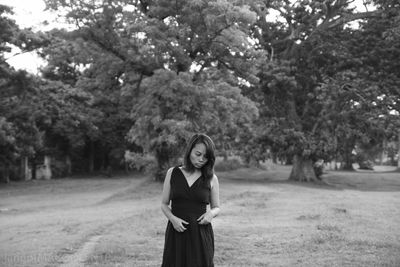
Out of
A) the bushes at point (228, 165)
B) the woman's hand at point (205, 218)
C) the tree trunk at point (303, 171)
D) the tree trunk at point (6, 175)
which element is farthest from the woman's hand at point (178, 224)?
the bushes at point (228, 165)

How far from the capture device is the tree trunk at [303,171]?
31.7 metres

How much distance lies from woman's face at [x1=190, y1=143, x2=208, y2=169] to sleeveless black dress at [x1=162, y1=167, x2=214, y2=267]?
154mm

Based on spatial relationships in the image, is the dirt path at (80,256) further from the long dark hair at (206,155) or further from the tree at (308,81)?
the tree at (308,81)

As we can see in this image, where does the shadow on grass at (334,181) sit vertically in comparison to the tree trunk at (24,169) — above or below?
below

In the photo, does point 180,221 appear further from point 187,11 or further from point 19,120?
point 19,120

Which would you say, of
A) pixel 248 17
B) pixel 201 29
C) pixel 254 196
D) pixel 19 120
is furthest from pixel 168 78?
pixel 19 120

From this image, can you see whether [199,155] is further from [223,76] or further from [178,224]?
[223,76]

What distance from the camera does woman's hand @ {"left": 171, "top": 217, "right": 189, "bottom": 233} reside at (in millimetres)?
4461

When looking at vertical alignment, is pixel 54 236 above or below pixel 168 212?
below

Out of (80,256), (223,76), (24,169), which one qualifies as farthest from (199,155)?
(24,169)

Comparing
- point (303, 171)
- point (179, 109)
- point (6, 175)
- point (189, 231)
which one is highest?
point (179, 109)

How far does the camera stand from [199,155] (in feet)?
14.9

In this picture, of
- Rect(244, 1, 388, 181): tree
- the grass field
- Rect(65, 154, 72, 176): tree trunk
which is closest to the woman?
the grass field

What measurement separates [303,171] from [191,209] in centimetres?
2811
